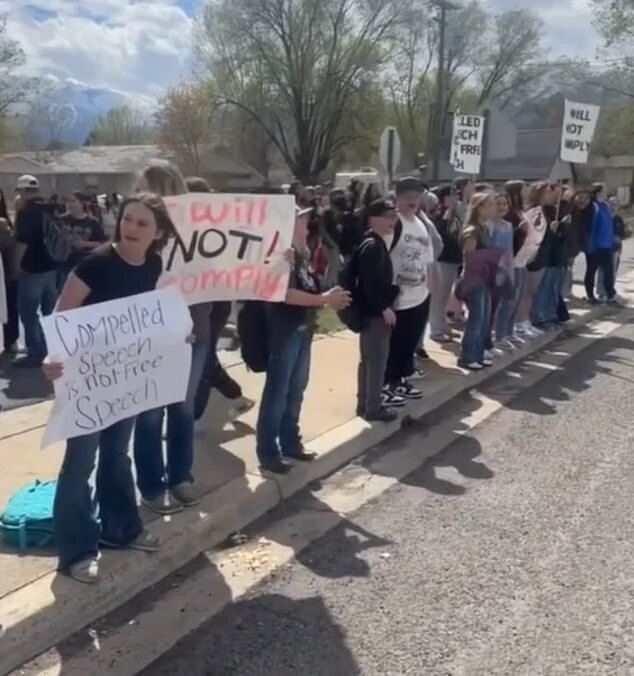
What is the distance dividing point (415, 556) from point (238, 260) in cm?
193

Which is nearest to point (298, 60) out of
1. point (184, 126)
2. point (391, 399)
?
point (184, 126)

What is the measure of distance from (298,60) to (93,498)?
40.4m

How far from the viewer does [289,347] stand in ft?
16.8

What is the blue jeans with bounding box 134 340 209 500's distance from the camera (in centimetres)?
445

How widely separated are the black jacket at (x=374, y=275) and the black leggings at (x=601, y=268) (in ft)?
24.5

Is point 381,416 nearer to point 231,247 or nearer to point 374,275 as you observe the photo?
point 374,275

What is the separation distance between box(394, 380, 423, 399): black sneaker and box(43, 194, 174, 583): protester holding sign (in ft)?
11.5

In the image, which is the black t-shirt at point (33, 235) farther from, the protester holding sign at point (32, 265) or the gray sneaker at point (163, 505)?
the gray sneaker at point (163, 505)

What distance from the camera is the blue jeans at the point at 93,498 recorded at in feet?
12.3

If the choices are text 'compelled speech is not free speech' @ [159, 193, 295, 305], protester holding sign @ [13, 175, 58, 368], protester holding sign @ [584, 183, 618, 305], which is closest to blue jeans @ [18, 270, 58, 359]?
protester holding sign @ [13, 175, 58, 368]

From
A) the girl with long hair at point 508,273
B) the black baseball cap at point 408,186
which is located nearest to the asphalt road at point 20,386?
the black baseball cap at point 408,186

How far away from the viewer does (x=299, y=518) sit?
4.92 metres

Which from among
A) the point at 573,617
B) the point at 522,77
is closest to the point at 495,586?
the point at 573,617

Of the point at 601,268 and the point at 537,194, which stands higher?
the point at 537,194
